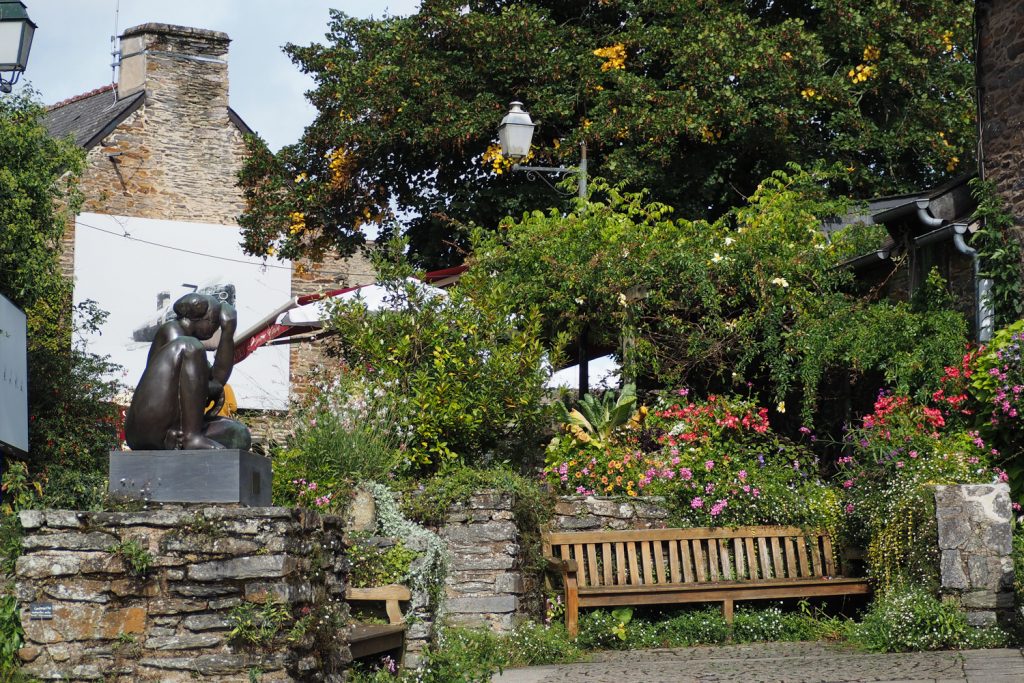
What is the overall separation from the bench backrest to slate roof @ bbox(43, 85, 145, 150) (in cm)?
1529

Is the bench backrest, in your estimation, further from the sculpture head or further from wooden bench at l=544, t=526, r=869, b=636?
the sculpture head

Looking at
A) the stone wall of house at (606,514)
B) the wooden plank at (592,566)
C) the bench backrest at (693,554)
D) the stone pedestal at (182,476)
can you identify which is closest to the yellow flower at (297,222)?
the stone wall of house at (606,514)

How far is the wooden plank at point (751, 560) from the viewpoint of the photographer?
1087 cm

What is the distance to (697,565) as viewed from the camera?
10.9 m

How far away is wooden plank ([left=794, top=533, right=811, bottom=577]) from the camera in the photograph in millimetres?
10938

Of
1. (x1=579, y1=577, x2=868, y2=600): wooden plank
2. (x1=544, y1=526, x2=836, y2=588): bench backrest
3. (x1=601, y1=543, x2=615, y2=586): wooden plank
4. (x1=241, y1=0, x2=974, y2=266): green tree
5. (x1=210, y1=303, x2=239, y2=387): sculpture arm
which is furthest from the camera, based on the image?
(x1=241, y1=0, x2=974, y2=266): green tree

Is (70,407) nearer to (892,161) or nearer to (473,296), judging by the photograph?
(473,296)

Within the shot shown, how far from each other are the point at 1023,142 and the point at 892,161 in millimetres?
7290

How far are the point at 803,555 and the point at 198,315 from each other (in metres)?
6.31

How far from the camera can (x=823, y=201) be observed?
54.2 ft

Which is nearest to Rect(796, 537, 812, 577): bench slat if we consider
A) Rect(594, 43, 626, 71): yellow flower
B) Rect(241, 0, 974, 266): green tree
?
A: Rect(241, 0, 974, 266): green tree

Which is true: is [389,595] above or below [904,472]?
below

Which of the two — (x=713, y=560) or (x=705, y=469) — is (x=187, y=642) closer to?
(x=713, y=560)

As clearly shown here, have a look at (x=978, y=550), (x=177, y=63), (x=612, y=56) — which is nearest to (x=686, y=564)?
(x=978, y=550)
